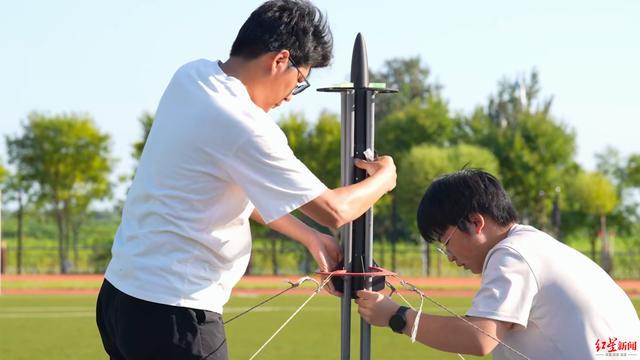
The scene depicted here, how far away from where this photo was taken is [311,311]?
20531 millimetres

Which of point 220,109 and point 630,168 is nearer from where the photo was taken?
point 220,109

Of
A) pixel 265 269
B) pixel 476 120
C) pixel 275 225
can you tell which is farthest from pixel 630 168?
pixel 275 225

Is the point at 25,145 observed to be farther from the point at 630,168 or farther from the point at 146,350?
the point at 146,350

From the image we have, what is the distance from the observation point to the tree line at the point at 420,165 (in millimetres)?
41219

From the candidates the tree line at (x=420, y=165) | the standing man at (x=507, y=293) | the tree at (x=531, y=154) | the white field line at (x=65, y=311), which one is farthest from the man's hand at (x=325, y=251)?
the tree at (x=531, y=154)

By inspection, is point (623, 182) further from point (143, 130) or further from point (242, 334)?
point (242, 334)

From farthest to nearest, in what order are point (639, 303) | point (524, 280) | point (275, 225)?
point (639, 303)
point (275, 225)
point (524, 280)

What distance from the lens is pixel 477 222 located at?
4.04 m

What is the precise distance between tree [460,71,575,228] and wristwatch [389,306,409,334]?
142ft

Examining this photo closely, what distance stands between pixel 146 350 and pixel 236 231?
47 centimetres

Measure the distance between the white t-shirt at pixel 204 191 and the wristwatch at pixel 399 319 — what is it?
616 mm

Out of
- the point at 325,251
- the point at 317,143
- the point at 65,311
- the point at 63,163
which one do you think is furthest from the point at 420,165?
the point at 325,251

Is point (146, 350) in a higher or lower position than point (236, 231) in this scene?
lower

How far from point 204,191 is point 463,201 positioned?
94cm
